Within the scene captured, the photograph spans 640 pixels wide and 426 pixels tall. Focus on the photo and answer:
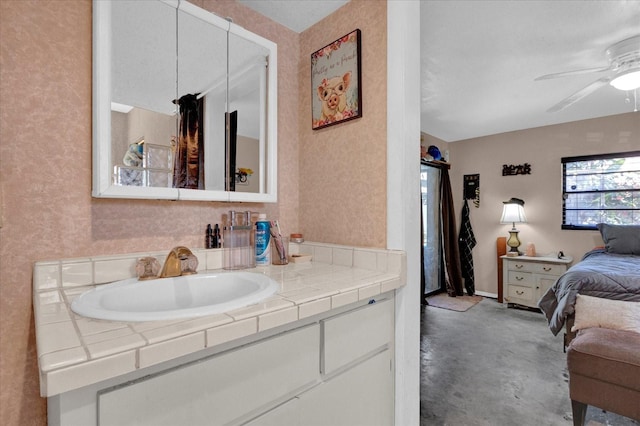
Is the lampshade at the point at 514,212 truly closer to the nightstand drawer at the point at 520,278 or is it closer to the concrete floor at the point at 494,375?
the nightstand drawer at the point at 520,278

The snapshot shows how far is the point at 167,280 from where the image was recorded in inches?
42.5

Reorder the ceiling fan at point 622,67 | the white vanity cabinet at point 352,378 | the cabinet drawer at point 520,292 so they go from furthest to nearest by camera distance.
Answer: the cabinet drawer at point 520,292
the ceiling fan at point 622,67
the white vanity cabinet at point 352,378

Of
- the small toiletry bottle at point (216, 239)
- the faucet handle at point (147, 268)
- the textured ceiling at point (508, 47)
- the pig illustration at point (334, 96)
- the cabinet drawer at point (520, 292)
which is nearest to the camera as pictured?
the faucet handle at point (147, 268)

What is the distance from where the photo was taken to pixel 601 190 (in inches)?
148

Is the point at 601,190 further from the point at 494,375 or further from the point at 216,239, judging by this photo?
the point at 216,239

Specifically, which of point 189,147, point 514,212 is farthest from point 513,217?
point 189,147

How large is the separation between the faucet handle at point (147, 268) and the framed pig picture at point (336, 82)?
982 millimetres

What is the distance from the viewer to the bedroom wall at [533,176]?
147 inches

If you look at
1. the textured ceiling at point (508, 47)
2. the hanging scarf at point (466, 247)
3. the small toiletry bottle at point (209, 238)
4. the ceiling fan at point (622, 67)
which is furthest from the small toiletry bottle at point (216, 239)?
the hanging scarf at point (466, 247)

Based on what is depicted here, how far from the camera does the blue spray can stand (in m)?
1.40

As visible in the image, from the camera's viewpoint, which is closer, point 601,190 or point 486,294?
point 601,190

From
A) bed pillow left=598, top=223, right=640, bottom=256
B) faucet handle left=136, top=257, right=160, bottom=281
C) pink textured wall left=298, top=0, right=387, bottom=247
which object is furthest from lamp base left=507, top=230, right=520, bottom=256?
faucet handle left=136, top=257, right=160, bottom=281

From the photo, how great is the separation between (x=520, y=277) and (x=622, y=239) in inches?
42.4

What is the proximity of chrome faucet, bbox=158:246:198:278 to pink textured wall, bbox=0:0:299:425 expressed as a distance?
0.16 m
